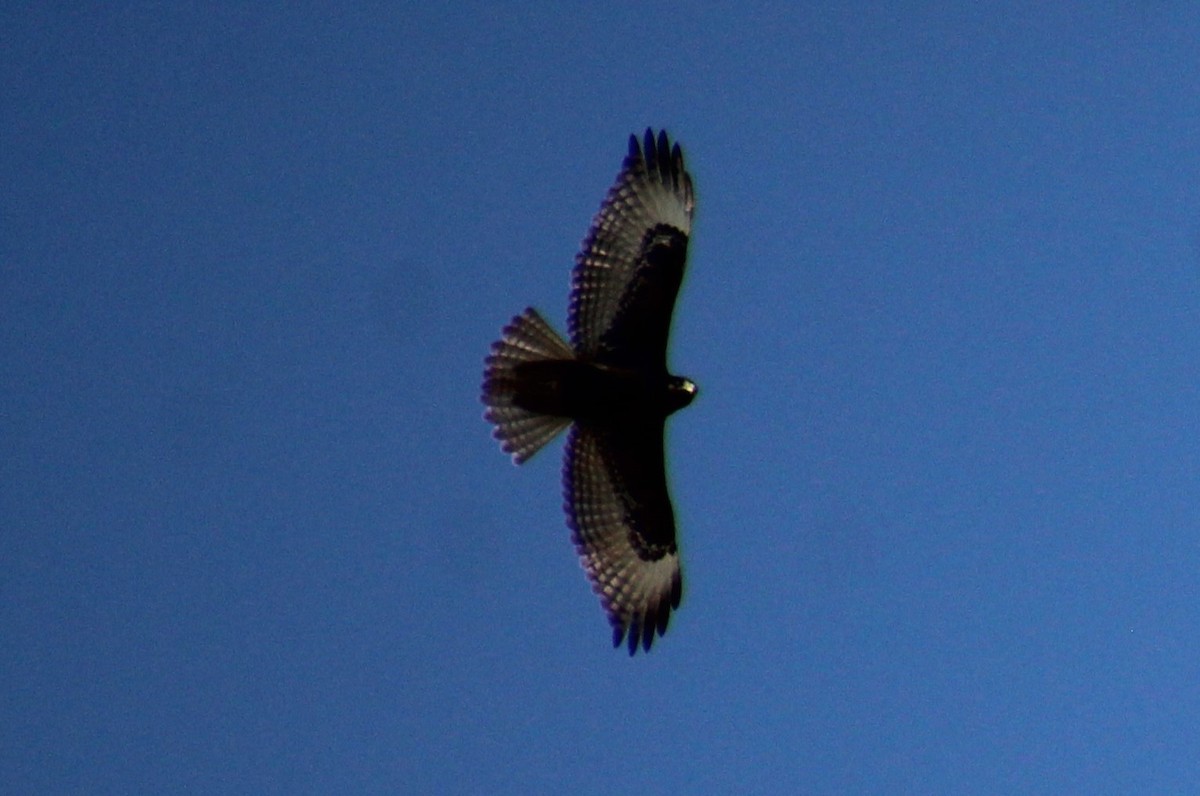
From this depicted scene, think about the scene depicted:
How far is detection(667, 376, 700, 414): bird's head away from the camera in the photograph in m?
18.0

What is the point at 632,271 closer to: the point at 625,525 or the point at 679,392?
the point at 679,392

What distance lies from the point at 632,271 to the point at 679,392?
39.2 inches

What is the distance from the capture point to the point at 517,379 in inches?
699

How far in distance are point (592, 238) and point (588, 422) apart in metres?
1.47

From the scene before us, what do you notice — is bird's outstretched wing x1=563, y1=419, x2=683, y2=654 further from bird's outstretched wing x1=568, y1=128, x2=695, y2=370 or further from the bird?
bird's outstretched wing x1=568, y1=128, x2=695, y2=370

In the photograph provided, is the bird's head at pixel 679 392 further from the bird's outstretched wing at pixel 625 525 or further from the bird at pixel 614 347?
the bird's outstretched wing at pixel 625 525

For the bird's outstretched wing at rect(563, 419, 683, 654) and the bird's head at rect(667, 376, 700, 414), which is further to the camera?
the bird's outstretched wing at rect(563, 419, 683, 654)

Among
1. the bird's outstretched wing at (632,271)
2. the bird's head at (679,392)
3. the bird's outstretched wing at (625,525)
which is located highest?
the bird's outstretched wing at (632,271)

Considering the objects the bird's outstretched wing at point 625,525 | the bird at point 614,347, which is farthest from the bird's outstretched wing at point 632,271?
the bird's outstretched wing at point 625,525

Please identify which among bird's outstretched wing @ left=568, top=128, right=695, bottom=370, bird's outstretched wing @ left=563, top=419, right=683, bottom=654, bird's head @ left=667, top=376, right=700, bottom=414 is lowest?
bird's outstretched wing @ left=563, top=419, right=683, bottom=654

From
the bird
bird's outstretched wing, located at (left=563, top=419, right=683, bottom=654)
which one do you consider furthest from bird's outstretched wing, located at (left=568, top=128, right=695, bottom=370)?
bird's outstretched wing, located at (left=563, top=419, right=683, bottom=654)

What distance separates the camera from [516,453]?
59.1ft

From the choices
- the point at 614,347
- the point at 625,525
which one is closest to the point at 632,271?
the point at 614,347

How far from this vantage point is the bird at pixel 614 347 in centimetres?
1780
